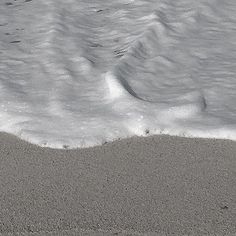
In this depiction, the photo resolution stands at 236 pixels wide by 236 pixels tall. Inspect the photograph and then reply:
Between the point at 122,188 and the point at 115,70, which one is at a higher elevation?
the point at 122,188

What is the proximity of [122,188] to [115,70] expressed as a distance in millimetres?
1718

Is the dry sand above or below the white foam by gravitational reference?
above

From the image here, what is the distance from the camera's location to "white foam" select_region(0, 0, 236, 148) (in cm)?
427

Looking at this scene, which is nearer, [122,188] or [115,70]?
[122,188]

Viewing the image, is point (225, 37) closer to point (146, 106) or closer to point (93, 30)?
point (93, 30)

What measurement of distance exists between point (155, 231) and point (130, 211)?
23 cm

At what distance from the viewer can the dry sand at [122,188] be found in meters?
3.21

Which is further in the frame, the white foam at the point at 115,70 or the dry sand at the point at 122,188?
the white foam at the point at 115,70

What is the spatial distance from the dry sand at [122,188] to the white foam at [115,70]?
A: 0.18 metres

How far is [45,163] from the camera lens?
12.6 feet

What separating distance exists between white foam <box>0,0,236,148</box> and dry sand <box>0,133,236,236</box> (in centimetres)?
18

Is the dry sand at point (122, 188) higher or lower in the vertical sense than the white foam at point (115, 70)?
higher

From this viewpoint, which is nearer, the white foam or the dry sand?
the dry sand

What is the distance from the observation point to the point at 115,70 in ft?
16.7
